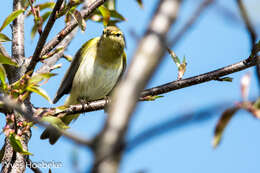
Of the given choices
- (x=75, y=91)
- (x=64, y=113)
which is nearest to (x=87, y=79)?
(x=75, y=91)

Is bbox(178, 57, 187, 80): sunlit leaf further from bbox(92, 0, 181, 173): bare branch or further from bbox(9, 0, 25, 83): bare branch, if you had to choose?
bbox(92, 0, 181, 173): bare branch

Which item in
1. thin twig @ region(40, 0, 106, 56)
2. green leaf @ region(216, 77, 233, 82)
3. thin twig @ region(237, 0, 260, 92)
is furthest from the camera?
thin twig @ region(40, 0, 106, 56)

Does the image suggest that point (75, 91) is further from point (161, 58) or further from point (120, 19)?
point (161, 58)

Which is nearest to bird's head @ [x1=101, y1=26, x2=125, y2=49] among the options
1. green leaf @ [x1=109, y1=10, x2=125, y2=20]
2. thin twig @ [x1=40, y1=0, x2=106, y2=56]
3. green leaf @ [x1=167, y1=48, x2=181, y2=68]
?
green leaf @ [x1=109, y1=10, x2=125, y2=20]

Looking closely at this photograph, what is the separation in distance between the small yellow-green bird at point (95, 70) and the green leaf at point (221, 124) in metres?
3.23

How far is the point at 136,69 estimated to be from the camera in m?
0.87

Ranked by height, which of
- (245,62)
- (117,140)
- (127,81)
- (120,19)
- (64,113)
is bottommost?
(117,140)

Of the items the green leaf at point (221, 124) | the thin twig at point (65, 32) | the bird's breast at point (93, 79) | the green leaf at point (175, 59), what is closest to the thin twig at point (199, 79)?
the green leaf at point (175, 59)

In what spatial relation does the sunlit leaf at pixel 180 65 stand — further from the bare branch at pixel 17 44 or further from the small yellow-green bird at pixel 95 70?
the small yellow-green bird at pixel 95 70

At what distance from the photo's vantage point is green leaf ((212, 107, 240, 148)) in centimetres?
166

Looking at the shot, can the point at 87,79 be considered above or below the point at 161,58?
above

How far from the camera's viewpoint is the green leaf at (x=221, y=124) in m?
1.66

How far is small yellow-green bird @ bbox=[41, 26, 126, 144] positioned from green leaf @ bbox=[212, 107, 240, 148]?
323 cm

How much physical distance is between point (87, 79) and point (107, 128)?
400 centimetres
